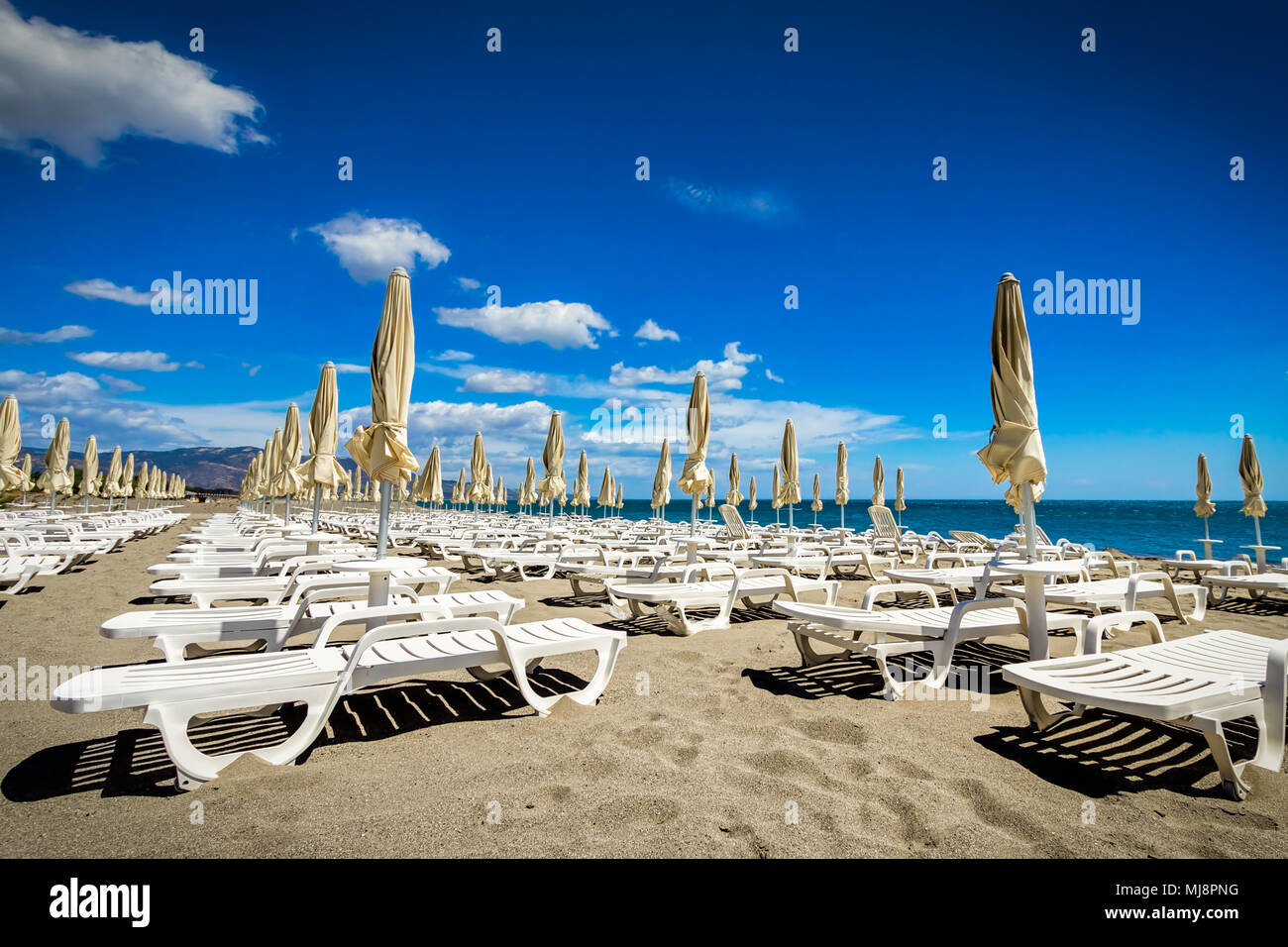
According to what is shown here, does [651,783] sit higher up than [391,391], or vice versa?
[391,391]

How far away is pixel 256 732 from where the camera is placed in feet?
8.96

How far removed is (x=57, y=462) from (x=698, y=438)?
16449 mm

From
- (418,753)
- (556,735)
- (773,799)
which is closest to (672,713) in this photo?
(556,735)

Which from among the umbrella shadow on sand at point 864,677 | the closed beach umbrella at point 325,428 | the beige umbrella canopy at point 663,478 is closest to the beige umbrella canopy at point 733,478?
the beige umbrella canopy at point 663,478

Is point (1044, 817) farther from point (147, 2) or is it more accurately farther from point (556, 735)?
point (147, 2)

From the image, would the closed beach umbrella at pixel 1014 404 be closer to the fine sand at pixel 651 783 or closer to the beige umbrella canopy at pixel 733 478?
the fine sand at pixel 651 783

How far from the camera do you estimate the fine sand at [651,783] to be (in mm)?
1827

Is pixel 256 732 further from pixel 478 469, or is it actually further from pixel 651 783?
pixel 478 469

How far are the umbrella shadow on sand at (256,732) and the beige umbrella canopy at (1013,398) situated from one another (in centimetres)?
312

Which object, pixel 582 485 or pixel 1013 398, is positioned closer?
pixel 1013 398

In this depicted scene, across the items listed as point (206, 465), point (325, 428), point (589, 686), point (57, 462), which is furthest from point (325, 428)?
point (206, 465)

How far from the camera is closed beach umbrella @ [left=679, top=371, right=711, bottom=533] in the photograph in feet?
24.6

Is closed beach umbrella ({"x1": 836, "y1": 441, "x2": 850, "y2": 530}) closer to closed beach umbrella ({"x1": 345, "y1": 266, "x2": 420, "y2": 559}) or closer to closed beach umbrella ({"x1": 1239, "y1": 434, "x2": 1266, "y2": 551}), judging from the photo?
closed beach umbrella ({"x1": 1239, "y1": 434, "x2": 1266, "y2": 551})

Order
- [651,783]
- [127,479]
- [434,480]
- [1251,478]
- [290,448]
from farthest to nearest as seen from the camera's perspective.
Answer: [127,479], [434,480], [290,448], [1251,478], [651,783]
